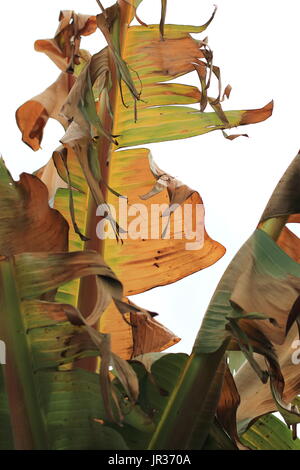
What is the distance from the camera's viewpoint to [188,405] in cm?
129

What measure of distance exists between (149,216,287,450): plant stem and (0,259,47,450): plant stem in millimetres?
217

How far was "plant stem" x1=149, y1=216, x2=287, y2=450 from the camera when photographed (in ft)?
4.19

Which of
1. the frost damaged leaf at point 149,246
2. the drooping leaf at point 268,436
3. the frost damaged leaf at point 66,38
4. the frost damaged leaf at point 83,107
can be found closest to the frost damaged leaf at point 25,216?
the frost damaged leaf at point 83,107

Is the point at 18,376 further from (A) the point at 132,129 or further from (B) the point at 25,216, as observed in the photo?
(A) the point at 132,129

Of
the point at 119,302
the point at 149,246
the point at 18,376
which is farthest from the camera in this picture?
the point at 149,246

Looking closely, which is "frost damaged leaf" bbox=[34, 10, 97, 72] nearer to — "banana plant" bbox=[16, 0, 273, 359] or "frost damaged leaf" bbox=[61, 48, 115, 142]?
"banana plant" bbox=[16, 0, 273, 359]

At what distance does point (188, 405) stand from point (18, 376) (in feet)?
0.96

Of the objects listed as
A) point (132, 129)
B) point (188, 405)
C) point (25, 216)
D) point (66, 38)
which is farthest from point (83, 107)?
point (188, 405)

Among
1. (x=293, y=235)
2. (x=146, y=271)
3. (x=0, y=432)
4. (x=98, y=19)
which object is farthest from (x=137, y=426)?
(x=98, y=19)

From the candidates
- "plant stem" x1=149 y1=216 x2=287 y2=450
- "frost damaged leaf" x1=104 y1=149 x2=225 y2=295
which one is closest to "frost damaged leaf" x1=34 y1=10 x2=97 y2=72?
"frost damaged leaf" x1=104 y1=149 x2=225 y2=295

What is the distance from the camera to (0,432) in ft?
4.11

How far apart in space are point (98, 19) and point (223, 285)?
1.84 feet

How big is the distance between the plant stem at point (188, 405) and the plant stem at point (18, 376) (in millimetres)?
217
